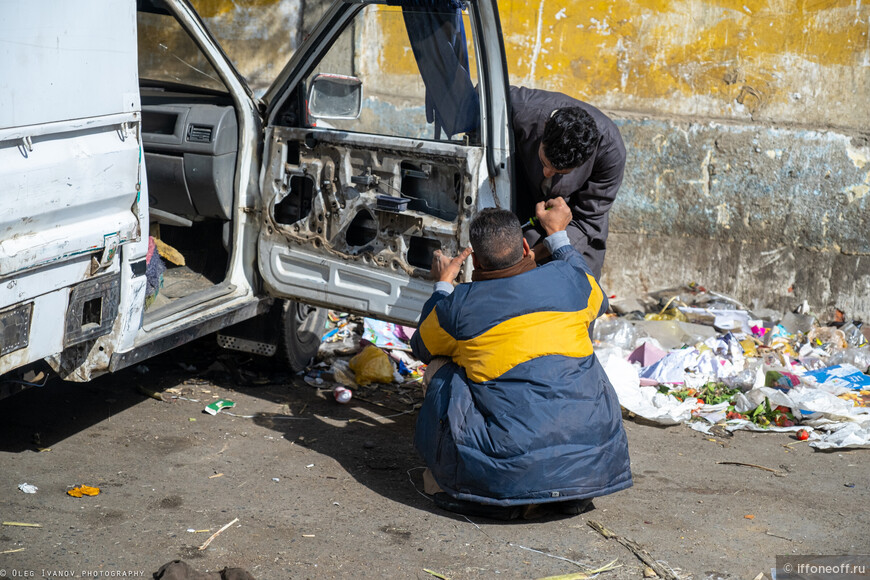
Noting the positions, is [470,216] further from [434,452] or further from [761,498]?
[761,498]

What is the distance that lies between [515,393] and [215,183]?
2035 mm

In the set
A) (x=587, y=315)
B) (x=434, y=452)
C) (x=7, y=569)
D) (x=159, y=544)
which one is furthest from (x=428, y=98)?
(x=7, y=569)

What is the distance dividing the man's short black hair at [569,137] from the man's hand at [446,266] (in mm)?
583

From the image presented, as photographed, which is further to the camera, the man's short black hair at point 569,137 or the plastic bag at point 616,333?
the plastic bag at point 616,333

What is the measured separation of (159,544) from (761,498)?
263cm

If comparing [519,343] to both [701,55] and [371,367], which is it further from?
[701,55]

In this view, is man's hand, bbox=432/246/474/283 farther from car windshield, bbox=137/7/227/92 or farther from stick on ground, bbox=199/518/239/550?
car windshield, bbox=137/7/227/92

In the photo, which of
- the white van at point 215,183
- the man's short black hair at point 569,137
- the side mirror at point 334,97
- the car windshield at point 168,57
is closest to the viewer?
the white van at point 215,183

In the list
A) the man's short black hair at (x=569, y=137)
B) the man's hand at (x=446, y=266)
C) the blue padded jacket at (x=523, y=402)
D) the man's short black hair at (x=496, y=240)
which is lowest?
the blue padded jacket at (x=523, y=402)

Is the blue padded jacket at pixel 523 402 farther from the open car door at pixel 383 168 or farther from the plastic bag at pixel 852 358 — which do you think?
the plastic bag at pixel 852 358

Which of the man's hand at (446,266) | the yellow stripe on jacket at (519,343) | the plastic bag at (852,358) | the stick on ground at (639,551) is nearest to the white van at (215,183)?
the man's hand at (446,266)

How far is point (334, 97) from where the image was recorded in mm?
4469

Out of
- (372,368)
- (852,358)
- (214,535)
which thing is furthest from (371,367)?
(852,358)

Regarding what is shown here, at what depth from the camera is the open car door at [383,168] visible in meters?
3.96
